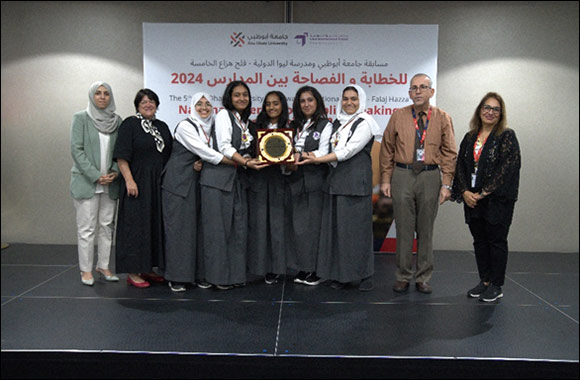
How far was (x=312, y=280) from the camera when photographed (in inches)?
148

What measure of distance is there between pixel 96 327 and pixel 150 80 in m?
2.69

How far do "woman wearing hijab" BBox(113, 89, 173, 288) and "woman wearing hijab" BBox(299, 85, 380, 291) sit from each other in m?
1.15

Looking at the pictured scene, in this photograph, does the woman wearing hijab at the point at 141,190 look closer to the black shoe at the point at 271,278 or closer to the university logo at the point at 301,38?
the black shoe at the point at 271,278

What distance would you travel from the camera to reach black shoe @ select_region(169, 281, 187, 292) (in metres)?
3.57

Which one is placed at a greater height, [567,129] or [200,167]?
[567,129]

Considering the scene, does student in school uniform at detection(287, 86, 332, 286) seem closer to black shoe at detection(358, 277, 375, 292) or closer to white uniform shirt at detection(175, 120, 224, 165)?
A: black shoe at detection(358, 277, 375, 292)

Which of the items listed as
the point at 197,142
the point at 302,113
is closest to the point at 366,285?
the point at 302,113

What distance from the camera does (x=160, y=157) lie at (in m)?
3.57

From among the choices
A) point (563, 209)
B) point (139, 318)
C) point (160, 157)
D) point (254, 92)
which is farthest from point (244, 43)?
point (563, 209)

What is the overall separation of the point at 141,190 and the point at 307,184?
1.27 meters

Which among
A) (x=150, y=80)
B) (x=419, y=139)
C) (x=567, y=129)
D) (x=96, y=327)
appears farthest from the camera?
(x=567, y=129)

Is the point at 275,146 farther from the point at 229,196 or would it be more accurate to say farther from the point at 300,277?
the point at 300,277

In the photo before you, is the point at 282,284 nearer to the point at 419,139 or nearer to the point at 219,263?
the point at 219,263

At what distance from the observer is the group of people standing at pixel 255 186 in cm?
340
